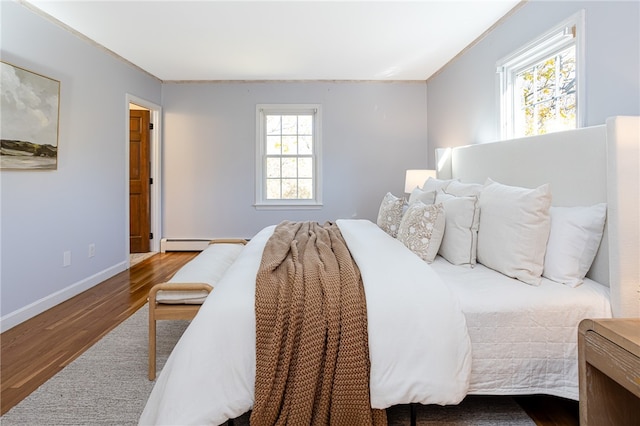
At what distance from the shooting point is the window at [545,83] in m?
2.27

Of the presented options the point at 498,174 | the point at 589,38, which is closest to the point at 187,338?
the point at 498,174

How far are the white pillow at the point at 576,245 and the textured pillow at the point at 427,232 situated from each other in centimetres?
58

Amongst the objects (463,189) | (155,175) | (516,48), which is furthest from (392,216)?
(155,175)

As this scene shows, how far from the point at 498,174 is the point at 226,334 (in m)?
2.33

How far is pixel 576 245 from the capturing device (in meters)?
1.75

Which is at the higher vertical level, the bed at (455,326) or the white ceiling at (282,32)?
the white ceiling at (282,32)

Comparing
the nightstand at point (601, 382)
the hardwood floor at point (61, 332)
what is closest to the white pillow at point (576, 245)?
the nightstand at point (601, 382)

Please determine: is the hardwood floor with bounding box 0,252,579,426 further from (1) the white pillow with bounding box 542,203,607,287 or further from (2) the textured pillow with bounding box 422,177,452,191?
(2) the textured pillow with bounding box 422,177,452,191

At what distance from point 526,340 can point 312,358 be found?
93cm

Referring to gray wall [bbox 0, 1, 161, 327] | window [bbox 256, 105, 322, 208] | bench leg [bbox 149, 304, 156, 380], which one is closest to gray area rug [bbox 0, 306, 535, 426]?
bench leg [bbox 149, 304, 156, 380]

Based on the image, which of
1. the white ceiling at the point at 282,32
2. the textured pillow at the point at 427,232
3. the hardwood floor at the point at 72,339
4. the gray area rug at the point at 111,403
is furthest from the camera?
the white ceiling at the point at 282,32

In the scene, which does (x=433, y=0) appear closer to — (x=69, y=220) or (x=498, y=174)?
(x=498, y=174)

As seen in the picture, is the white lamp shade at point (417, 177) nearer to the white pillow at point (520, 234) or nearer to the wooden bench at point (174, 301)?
the white pillow at point (520, 234)

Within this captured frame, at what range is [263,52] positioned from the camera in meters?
4.02
